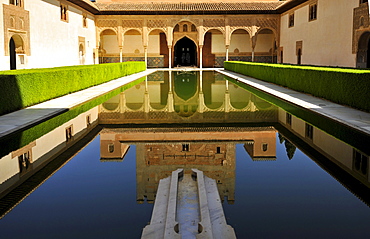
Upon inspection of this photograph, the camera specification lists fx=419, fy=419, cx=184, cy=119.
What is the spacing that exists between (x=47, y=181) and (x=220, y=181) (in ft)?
5.69

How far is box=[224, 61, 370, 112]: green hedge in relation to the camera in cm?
848

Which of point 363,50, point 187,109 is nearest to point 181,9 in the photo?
point 363,50

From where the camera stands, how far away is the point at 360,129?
640cm

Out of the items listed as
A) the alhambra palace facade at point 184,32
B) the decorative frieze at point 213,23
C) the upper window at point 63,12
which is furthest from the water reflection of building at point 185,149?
the decorative frieze at point 213,23

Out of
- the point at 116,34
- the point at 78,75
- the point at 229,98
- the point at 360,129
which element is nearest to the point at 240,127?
the point at 360,129

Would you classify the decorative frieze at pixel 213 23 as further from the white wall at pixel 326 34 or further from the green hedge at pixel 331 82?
the green hedge at pixel 331 82

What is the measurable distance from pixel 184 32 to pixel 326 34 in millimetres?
13713

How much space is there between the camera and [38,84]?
404 inches

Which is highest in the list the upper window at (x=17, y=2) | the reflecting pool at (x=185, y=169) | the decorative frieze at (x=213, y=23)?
the decorative frieze at (x=213, y=23)

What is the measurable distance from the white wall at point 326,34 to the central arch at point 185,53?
10.3 m

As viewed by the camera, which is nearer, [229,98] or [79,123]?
[79,123]

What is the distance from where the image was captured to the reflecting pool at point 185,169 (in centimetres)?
306

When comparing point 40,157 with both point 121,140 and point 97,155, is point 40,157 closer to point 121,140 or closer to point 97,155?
point 97,155

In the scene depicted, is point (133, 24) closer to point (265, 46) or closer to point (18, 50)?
point (265, 46)
